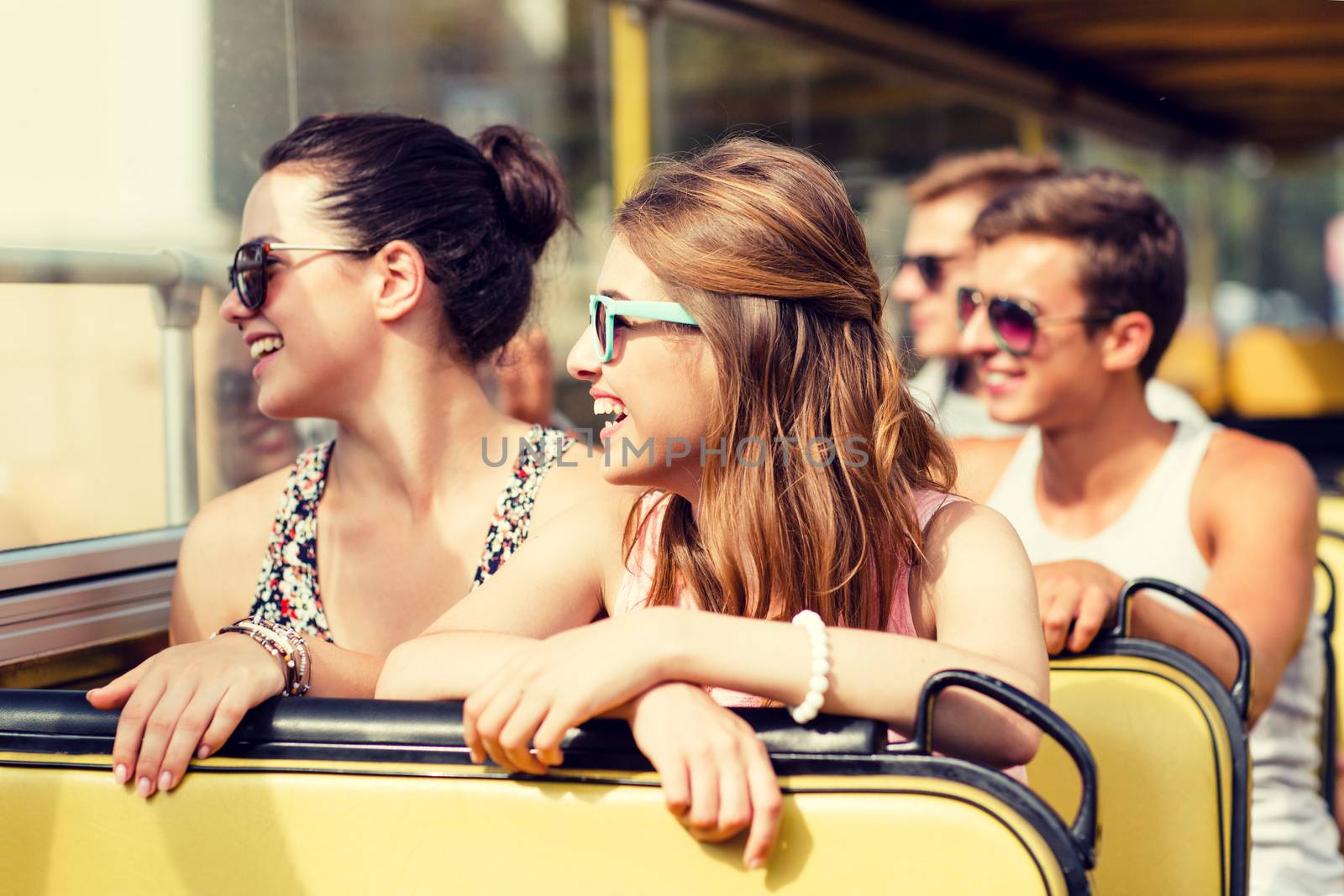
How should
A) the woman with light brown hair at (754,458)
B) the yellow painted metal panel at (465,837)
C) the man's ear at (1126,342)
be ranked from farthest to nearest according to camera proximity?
the man's ear at (1126,342), the woman with light brown hair at (754,458), the yellow painted metal panel at (465,837)

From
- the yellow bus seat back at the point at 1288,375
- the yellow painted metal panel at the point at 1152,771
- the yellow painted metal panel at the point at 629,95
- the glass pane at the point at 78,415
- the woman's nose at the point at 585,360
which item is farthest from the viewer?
the yellow bus seat back at the point at 1288,375

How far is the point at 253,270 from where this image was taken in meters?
1.97

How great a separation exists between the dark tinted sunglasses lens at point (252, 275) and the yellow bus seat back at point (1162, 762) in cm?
125

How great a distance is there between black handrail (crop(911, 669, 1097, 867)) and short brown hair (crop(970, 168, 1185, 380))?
170 centimetres

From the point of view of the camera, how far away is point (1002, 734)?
50.8 inches

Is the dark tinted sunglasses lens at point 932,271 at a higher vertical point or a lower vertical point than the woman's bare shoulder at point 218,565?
higher

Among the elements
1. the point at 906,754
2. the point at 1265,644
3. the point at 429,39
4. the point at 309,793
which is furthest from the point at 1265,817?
the point at 429,39

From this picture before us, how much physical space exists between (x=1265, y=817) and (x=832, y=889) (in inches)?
58.0

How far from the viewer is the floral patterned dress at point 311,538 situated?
6.53 ft

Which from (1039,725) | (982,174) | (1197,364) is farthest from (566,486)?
(1197,364)

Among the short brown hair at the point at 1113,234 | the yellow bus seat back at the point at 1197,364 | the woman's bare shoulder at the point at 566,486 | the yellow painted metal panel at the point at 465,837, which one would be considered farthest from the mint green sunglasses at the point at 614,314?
the yellow bus seat back at the point at 1197,364

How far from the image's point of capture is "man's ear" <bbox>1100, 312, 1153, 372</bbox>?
266 cm

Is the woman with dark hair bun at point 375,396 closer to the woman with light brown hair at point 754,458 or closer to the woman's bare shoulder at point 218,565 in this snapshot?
the woman's bare shoulder at point 218,565

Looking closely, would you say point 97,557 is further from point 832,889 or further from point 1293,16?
point 1293,16
